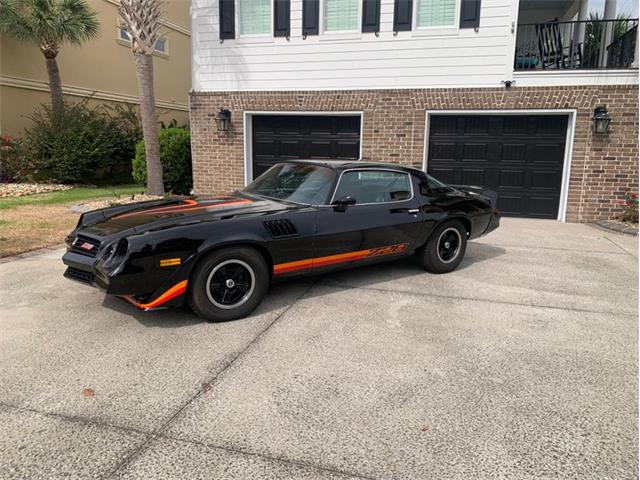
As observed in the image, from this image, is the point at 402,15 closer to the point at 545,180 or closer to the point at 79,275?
the point at 545,180

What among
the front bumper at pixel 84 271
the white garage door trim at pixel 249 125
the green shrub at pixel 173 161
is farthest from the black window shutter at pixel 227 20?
the front bumper at pixel 84 271

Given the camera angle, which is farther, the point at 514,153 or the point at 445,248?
the point at 514,153

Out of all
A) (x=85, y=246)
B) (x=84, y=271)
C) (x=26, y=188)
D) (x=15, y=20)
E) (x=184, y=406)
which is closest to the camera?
(x=184, y=406)

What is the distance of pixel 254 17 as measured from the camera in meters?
10.9

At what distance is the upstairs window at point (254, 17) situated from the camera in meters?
10.8

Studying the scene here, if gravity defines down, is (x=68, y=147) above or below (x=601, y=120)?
below

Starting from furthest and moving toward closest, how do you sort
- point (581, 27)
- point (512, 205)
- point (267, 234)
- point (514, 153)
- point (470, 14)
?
point (581, 27) < point (512, 205) < point (514, 153) < point (470, 14) < point (267, 234)

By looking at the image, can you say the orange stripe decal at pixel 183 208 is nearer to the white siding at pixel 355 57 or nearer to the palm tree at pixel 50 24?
the white siding at pixel 355 57

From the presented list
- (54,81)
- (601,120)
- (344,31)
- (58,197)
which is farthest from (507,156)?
(54,81)

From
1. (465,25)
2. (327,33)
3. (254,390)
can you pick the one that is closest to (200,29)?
(327,33)

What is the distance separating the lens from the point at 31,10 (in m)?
14.0

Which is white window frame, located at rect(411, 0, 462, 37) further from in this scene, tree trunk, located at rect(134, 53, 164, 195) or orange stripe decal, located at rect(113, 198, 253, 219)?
orange stripe decal, located at rect(113, 198, 253, 219)

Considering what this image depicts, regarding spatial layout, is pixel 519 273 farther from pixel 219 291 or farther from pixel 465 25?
pixel 465 25

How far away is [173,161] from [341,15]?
18.1 ft
